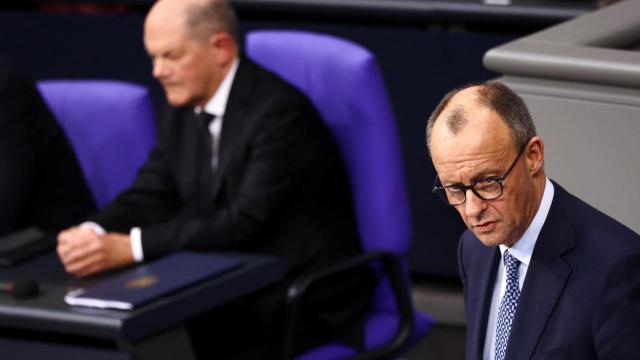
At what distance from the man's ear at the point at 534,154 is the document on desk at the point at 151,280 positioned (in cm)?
99

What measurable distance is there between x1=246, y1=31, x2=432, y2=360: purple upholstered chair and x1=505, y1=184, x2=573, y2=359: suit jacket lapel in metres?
1.18

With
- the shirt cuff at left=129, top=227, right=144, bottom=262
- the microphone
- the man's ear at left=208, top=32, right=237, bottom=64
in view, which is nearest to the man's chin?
the microphone

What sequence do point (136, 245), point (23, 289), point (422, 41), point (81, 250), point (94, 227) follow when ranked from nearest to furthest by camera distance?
point (23, 289)
point (81, 250)
point (136, 245)
point (94, 227)
point (422, 41)

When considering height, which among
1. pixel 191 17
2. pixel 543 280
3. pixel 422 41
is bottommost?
pixel 422 41

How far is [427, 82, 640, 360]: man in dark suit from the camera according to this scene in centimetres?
191

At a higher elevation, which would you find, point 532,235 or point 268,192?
point 532,235

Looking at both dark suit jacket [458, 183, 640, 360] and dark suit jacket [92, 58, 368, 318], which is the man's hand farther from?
dark suit jacket [458, 183, 640, 360]

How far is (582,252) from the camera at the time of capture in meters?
1.98

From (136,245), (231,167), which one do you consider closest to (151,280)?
(136,245)

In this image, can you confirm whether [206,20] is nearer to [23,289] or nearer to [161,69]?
[161,69]

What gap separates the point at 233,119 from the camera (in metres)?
3.45

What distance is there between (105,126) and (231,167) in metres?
0.38

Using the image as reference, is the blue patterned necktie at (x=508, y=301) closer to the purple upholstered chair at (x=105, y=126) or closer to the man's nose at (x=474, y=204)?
the man's nose at (x=474, y=204)

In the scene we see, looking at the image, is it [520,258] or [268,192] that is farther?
[268,192]
